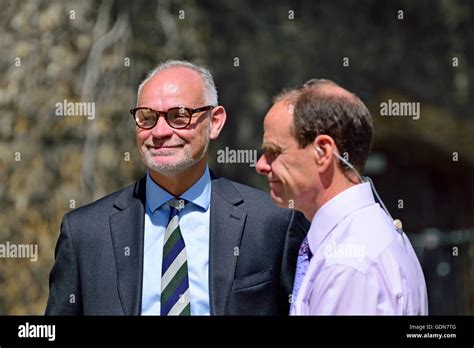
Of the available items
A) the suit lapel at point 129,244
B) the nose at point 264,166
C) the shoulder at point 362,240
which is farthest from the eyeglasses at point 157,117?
the shoulder at point 362,240

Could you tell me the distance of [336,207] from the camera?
7.33 feet

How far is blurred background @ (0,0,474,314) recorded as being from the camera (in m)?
4.48

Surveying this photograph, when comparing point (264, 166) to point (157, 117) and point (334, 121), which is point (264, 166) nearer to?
point (334, 121)

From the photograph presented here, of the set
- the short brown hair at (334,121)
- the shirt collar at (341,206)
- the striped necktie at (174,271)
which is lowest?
the striped necktie at (174,271)

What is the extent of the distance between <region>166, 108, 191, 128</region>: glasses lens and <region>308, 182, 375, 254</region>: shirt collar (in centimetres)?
63

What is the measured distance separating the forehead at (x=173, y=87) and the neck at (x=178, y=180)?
21 cm

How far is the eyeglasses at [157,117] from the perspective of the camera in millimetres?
2711

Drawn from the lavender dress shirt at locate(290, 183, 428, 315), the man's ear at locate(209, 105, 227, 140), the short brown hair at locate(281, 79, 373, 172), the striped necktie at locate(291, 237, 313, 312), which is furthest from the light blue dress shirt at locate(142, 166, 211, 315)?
the short brown hair at locate(281, 79, 373, 172)

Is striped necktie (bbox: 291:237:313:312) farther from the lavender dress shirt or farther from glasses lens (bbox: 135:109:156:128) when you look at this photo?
glasses lens (bbox: 135:109:156:128)

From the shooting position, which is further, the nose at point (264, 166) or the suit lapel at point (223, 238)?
the suit lapel at point (223, 238)

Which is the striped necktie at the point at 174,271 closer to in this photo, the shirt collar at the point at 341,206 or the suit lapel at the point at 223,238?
the suit lapel at the point at 223,238

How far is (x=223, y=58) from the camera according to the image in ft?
14.8

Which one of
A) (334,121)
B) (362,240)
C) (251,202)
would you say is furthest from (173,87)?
(362,240)
